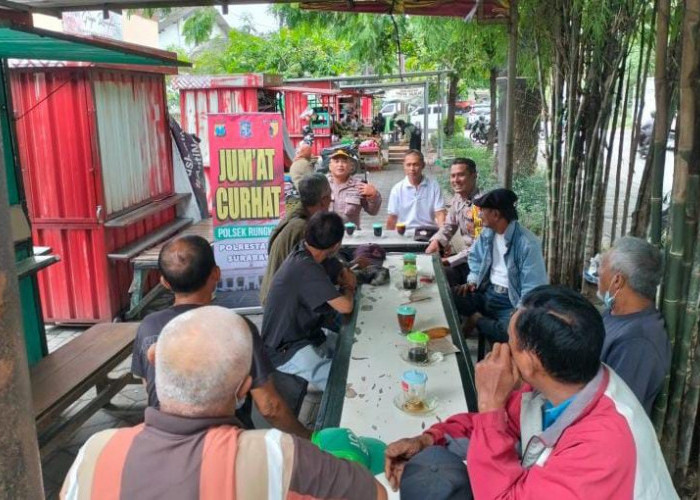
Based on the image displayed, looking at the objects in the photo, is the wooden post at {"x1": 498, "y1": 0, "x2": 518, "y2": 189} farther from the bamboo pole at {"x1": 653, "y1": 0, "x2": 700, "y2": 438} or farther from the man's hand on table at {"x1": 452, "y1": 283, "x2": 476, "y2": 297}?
the bamboo pole at {"x1": 653, "y1": 0, "x2": 700, "y2": 438}

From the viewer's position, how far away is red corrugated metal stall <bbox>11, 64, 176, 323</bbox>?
5.01 meters

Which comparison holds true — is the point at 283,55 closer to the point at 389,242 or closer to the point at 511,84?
the point at 511,84

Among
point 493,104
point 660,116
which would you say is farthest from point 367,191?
point 493,104

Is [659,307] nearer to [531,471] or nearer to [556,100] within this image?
[531,471]

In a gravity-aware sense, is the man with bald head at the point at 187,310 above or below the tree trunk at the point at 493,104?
below

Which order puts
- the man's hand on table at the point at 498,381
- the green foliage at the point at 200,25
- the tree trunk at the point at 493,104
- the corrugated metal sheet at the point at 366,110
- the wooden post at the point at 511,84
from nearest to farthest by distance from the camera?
the man's hand on table at the point at 498,381
the wooden post at the point at 511,84
the green foliage at the point at 200,25
the tree trunk at the point at 493,104
the corrugated metal sheet at the point at 366,110

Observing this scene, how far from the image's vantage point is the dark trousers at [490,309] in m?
3.87

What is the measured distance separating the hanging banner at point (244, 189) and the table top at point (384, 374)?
2159 mm

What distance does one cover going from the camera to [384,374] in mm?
2518

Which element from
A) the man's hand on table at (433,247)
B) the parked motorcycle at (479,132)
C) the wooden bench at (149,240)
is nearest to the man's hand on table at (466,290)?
the man's hand on table at (433,247)

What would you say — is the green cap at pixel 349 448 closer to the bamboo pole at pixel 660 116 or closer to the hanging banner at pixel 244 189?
the bamboo pole at pixel 660 116

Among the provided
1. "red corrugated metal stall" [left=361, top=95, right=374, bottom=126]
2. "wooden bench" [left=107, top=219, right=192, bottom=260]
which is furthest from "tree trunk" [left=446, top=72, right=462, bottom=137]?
"wooden bench" [left=107, top=219, right=192, bottom=260]

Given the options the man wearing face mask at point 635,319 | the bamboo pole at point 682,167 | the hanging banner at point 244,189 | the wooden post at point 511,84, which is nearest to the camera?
the bamboo pole at point 682,167

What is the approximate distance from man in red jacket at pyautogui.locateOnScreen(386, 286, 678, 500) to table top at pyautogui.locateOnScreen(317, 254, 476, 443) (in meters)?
0.28
